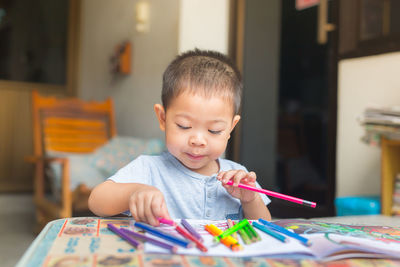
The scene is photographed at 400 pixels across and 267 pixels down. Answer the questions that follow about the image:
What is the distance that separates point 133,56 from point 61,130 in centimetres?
84

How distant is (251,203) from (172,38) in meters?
1.88

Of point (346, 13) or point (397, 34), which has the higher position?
point (346, 13)

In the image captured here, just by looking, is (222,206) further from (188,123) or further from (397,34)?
(397,34)

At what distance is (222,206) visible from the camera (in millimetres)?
899

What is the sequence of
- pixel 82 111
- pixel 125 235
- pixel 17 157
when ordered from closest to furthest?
pixel 125 235, pixel 82 111, pixel 17 157

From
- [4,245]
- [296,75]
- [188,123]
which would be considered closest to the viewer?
[188,123]

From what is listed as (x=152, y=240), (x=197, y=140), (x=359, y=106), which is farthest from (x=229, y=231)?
(x=359, y=106)

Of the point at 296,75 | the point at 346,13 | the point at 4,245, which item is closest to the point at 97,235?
the point at 346,13

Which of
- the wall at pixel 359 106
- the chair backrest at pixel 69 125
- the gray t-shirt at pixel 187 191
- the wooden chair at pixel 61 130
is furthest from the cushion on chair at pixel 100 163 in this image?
the gray t-shirt at pixel 187 191

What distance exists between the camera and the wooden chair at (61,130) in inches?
116

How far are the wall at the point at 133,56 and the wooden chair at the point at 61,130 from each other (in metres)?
0.23

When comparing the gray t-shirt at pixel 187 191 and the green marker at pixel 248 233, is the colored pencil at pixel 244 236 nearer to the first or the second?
the green marker at pixel 248 233

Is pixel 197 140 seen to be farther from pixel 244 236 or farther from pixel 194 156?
pixel 244 236

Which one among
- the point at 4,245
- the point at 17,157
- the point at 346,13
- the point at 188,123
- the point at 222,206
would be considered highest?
the point at 346,13
